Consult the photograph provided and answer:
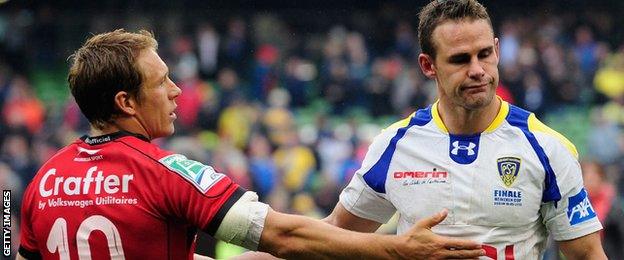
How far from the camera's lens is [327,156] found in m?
16.7

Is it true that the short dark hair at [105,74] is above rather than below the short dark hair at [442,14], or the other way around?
below

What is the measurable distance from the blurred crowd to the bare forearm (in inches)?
421

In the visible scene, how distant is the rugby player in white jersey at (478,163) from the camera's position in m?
5.12

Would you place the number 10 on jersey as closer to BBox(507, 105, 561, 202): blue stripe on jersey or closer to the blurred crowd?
BBox(507, 105, 561, 202): blue stripe on jersey

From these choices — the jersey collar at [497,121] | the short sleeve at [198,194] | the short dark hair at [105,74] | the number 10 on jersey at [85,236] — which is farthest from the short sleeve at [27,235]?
the jersey collar at [497,121]

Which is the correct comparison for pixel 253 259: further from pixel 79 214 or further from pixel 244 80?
pixel 244 80

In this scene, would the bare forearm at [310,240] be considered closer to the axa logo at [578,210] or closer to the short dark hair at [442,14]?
the axa logo at [578,210]

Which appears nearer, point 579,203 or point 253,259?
point 579,203

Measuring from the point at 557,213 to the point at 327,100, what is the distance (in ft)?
45.9

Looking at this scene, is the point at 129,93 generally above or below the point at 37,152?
above

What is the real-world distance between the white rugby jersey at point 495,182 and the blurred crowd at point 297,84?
9.94m

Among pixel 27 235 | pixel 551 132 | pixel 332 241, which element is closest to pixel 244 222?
pixel 332 241

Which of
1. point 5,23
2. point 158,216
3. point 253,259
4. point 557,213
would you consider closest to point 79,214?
point 158,216

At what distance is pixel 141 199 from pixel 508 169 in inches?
64.9
